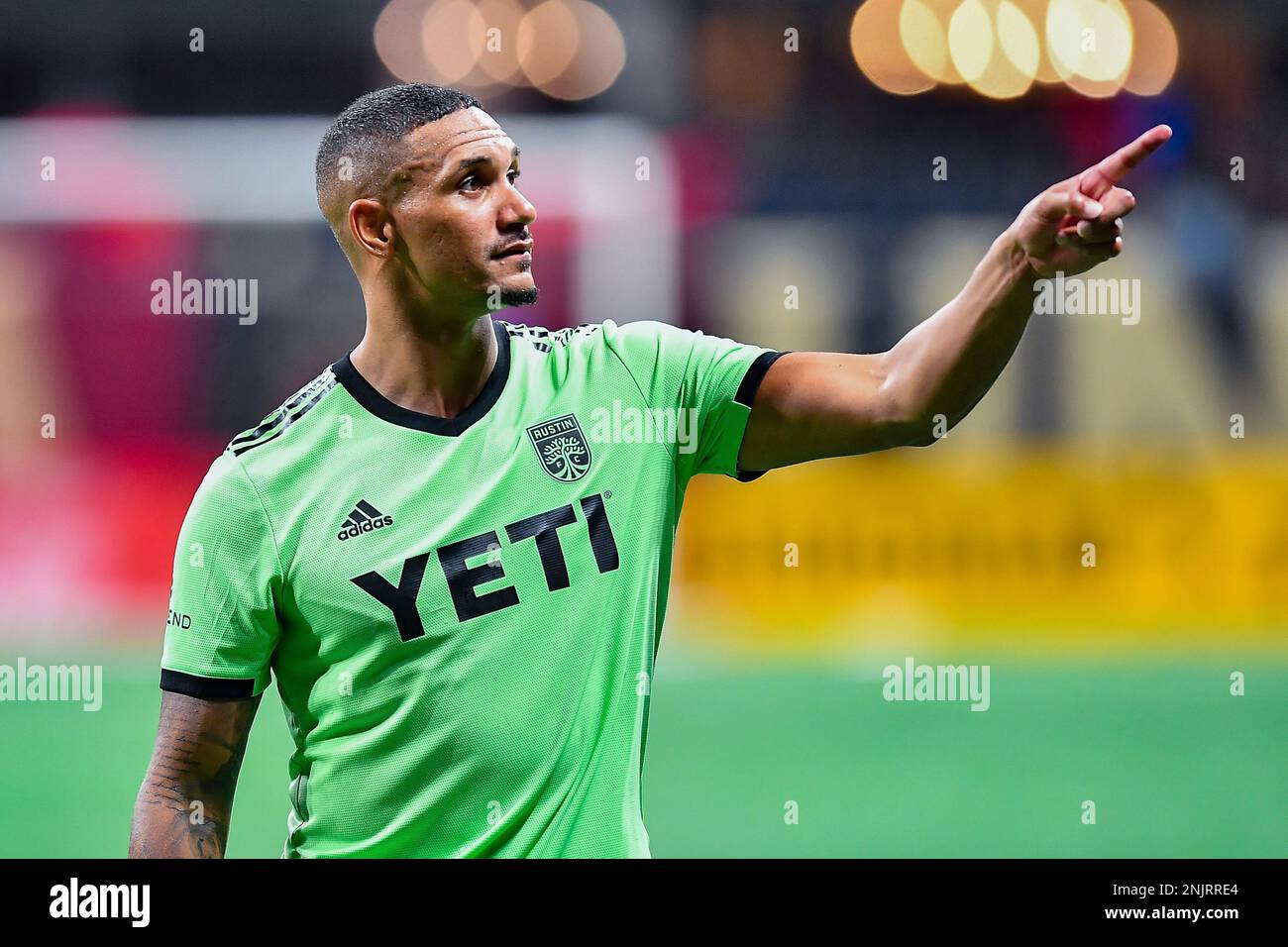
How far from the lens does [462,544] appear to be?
3.17 m

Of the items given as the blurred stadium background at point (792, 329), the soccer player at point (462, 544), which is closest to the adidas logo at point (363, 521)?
the soccer player at point (462, 544)

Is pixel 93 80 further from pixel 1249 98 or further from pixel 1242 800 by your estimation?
pixel 1242 800

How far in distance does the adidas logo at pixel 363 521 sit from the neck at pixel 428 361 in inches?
10.0

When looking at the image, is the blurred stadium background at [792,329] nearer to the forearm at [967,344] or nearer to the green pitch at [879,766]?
the green pitch at [879,766]

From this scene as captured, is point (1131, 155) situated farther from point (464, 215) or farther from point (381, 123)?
point (381, 123)

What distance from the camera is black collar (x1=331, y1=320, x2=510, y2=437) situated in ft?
10.8

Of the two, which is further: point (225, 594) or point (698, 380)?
point (698, 380)

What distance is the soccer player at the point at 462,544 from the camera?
3.11 meters

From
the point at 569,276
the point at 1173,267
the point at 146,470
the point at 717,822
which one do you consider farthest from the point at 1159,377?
the point at 146,470

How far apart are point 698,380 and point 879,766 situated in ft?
20.0

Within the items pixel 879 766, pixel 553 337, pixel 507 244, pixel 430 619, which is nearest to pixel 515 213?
pixel 507 244

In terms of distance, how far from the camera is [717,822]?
25.7 ft

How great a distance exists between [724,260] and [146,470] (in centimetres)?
535

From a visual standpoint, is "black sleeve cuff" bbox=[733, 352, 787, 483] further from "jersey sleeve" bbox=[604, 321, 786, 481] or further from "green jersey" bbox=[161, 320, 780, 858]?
"green jersey" bbox=[161, 320, 780, 858]
